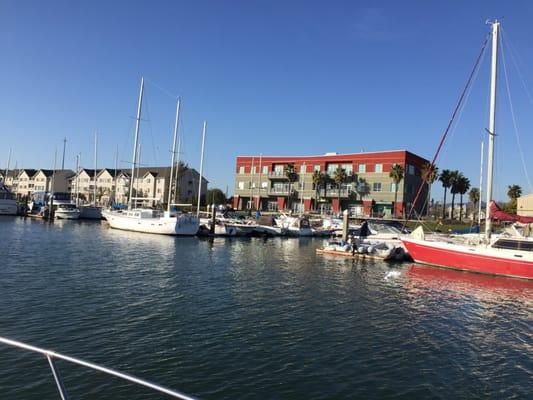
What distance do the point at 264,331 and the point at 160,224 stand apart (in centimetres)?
3841

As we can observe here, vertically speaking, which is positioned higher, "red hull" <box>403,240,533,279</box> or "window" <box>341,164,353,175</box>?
"window" <box>341,164,353,175</box>

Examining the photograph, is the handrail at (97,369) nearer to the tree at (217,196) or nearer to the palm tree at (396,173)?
the palm tree at (396,173)

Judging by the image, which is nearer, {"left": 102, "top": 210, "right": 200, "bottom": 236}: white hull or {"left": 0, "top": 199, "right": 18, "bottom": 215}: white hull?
{"left": 102, "top": 210, "right": 200, "bottom": 236}: white hull

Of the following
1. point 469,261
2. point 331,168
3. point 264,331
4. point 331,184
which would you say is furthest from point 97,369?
point 331,168

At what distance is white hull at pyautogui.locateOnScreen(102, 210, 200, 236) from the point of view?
4994cm

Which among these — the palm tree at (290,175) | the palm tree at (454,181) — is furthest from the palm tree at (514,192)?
the palm tree at (290,175)

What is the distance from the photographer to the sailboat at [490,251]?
26688 millimetres

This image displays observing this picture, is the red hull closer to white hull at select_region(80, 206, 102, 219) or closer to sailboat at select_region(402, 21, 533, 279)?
sailboat at select_region(402, 21, 533, 279)

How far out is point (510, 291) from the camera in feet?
75.2

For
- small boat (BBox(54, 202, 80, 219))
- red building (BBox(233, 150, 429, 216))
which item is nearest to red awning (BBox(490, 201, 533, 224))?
red building (BBox(233, 150, 429, 216))

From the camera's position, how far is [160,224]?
5047 centimetres

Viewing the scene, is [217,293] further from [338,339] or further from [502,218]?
[502,218]

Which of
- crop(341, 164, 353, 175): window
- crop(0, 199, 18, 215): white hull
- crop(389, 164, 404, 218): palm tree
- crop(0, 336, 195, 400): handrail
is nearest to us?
crop(0, 336, 195, 400): handrail

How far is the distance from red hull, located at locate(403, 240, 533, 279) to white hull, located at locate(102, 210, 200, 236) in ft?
86.4
